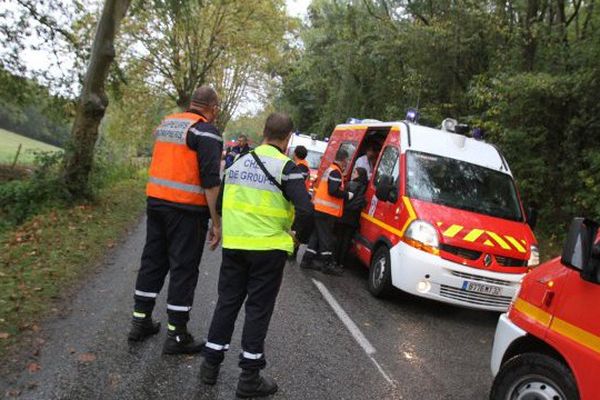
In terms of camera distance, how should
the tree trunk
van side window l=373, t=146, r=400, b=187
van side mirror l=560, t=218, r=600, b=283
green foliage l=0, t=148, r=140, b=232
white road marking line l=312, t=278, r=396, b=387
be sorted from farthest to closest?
the tree trunk
green foliage l=0, t=148, r=140, b=232
van side window l=373, t=146, r=400, b=187
white road marking line l=312, t=278, r=396, b=387
van side mirror l=560, t=218, r=600, b=283

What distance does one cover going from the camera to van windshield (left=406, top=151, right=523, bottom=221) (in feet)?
23.8

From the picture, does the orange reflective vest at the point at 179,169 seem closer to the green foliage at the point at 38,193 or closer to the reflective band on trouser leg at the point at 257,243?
the reflective band on trouser leg at the point at 257,243

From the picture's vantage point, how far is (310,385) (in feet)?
14.2

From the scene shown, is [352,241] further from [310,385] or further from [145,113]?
[145,113]

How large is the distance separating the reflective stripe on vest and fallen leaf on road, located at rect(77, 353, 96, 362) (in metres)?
1.41

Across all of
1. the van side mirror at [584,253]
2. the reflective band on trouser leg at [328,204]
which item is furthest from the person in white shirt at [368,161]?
the van side mirror at [584,253]

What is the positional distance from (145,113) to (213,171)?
103 ft

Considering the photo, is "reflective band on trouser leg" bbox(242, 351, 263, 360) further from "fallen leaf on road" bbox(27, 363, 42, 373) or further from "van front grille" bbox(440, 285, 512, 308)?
"van front grille" bbox(440, 285, 512, 308)

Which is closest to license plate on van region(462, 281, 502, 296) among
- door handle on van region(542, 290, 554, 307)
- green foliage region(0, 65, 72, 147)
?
door handle on van region(542, 290, 554, 307)

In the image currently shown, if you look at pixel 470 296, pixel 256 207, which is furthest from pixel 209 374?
pixel 470 296

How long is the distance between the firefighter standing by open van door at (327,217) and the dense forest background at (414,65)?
211 inches

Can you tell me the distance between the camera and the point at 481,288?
6453 millimetres

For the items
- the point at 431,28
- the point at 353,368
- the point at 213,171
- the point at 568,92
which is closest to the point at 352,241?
the point at 353,368

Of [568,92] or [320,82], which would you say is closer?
[568,92]
